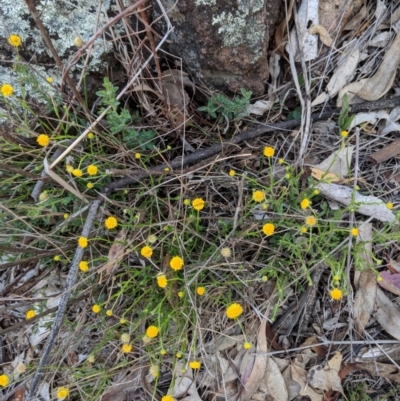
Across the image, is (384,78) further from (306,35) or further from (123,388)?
(123,388)

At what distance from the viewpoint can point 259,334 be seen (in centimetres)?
175

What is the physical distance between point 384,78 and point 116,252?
139 centimetres

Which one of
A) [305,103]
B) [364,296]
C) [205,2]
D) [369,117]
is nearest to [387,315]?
[364,296]

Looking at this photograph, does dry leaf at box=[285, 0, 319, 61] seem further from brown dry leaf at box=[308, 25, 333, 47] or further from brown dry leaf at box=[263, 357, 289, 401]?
brown dry leaf at box=[263, 357, 289, 401]

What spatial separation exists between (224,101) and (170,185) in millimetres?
422

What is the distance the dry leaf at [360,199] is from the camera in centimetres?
171

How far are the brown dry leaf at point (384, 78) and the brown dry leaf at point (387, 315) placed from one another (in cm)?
86

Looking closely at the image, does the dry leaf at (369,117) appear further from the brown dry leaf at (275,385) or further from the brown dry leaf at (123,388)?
the brown dry leaf at (123,388)

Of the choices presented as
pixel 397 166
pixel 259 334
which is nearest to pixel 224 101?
pixel 397 166

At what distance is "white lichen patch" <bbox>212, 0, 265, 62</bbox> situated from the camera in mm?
1609

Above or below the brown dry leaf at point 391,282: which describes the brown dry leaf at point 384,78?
above

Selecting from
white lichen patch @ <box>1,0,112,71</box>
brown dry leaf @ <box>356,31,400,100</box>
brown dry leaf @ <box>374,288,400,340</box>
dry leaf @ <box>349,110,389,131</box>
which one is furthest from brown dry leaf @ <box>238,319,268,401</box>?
white lichen patch @ <box>1,0,112,71</box>

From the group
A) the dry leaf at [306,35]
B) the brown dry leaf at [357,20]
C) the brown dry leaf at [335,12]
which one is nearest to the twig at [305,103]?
the dry leaf at [306,35]

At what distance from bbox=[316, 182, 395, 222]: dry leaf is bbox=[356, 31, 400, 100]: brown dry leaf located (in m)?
0.44
